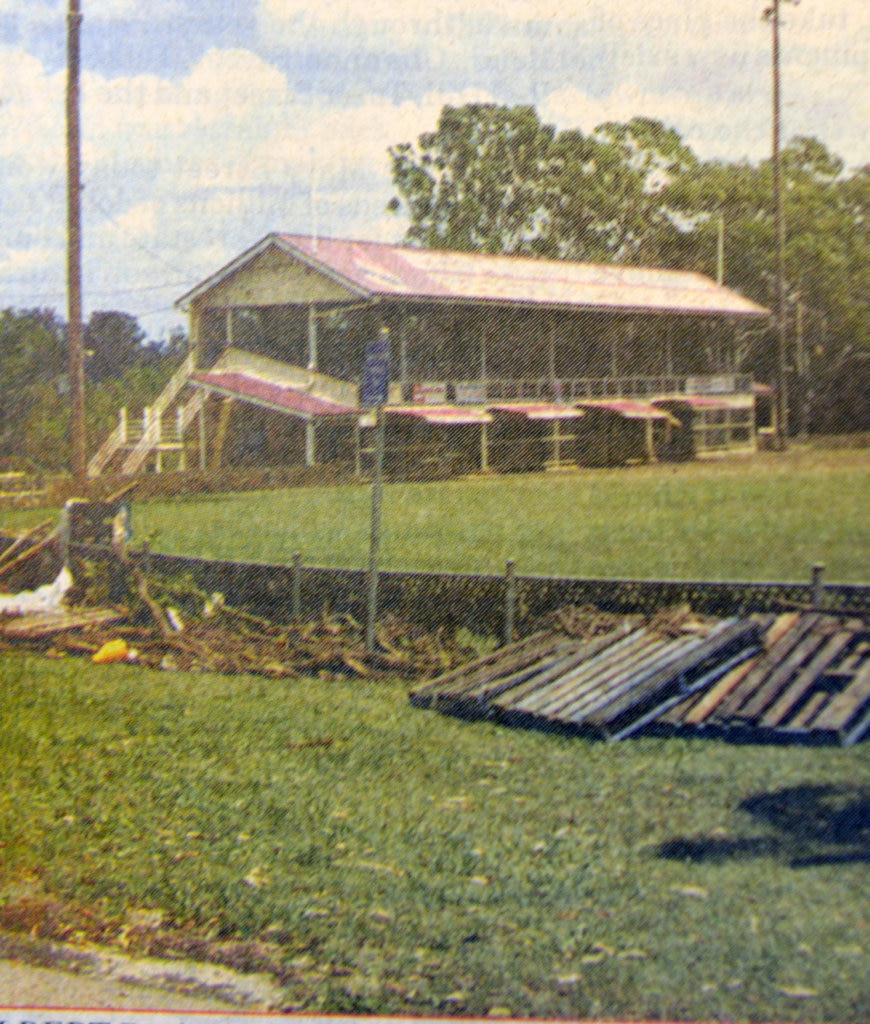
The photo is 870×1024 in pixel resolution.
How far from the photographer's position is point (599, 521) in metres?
4.21

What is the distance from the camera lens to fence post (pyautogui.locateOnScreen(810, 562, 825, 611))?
143 inches

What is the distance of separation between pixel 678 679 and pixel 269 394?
6.30 ft

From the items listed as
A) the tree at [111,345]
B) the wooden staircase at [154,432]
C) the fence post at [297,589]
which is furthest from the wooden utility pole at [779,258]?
the tree at [111,345]

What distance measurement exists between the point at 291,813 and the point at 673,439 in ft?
6.25

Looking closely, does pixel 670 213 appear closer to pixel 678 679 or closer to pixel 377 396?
pixel 377 396

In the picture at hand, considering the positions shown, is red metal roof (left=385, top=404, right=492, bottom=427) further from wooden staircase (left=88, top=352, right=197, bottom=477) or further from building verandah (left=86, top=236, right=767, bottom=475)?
wooden staircase (left=88, top=352, right=197, bottom=477)

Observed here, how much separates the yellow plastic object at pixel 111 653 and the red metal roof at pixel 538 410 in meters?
2.59

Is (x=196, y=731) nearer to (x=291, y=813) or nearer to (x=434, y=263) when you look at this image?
(x=291, y=813)

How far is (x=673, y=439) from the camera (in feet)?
13.5

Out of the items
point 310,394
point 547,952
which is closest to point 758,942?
point 547,952

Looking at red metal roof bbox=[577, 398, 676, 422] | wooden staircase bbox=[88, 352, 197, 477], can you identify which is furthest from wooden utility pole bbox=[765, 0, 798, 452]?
wooden staircase bbox=[88, 352, 197, 477]

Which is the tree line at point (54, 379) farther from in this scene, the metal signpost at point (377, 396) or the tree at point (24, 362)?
the metal signpost at point (377, 396)

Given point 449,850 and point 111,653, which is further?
point 111,653

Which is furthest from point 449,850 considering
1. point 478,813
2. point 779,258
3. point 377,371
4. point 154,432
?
point 154,432
